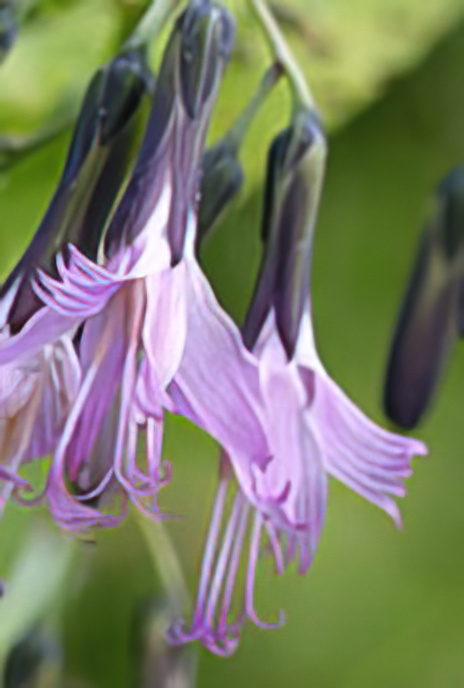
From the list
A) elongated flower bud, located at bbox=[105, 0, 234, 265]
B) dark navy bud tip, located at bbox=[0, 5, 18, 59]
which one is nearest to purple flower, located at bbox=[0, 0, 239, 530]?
elongated flower bud, located at bbox=[105, 0, 234, 265]

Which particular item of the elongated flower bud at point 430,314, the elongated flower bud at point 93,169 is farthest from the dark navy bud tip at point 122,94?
the elongated flower bud at point 430,314

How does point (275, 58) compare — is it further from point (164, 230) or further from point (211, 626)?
point (211, 626)

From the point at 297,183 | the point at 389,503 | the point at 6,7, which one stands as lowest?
the point at 389,503

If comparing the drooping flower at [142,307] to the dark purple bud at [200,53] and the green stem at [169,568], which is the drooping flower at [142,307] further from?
the green stem at [169,568]

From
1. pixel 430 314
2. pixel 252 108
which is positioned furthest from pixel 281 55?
pixel 430 314

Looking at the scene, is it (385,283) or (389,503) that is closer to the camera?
(389,503)

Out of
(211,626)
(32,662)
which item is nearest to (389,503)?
(211,626)
